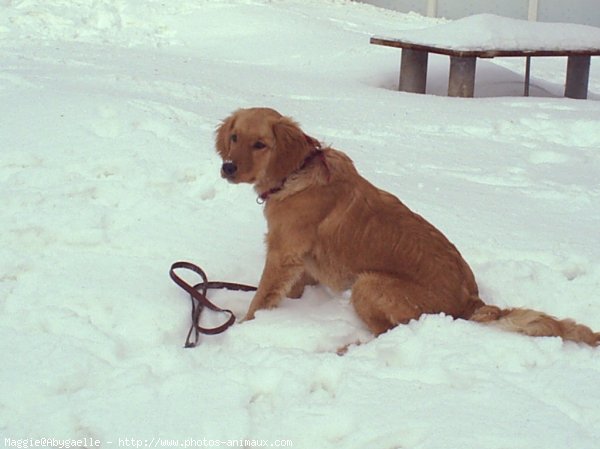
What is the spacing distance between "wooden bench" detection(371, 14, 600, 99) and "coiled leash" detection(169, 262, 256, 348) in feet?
16.3

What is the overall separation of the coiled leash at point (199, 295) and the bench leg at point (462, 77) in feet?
16.5

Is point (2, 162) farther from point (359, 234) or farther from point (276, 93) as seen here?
point (276, 93)

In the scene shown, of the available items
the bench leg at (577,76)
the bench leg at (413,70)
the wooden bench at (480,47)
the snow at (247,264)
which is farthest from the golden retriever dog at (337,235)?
the bench leg at (577,76)

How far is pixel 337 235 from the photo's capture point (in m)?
3.55

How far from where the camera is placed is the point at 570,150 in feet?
20.5

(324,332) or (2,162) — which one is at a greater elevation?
(2,162)

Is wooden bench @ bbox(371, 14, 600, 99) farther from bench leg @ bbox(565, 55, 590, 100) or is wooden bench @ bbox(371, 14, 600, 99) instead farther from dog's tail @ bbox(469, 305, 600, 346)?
dog's tail @ bbox(469, 305, 600, 346)

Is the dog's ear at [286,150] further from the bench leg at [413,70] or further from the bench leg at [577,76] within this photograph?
the bench leg at [577,76]

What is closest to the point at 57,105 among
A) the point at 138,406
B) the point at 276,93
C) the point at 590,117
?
the point at 276,93

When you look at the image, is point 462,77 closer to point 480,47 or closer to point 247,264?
point 480,47

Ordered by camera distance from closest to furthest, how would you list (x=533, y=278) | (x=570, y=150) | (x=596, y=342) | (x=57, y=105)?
(x=596, y=342) < (x=533, y=278) < (x=57, y=105) < (x=570, y=150)

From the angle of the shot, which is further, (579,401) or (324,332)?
(324,332)

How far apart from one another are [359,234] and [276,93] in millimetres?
4034

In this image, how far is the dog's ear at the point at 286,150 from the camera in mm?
3537
